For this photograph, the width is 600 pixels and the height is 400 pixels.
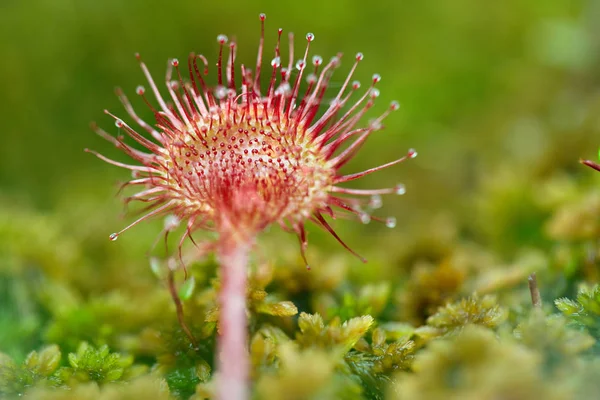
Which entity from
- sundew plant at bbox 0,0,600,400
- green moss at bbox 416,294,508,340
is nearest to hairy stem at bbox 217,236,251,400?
sundew plant at bbox 0,0,600,400

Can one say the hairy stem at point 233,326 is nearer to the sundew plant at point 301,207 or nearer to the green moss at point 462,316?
the sundew plant at point 301,207

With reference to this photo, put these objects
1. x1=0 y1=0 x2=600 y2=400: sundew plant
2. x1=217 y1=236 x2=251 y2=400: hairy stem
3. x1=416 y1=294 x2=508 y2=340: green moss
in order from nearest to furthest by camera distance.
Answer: x1=217 y1=236 x2=251 y2=400: hairy stem
x1=0 y1=0 x2=600 y2=400: sundew plant
x1=416 y1=294 x2=508 y2=340: green moss

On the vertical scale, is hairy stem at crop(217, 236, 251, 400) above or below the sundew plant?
below

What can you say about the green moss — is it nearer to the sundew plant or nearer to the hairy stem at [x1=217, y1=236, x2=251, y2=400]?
the sundew plant

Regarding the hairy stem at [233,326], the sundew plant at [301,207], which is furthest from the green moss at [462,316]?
Answer: the hairy stem at [233,326]

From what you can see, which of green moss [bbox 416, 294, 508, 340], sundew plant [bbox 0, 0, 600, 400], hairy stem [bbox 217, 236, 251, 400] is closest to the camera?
hairy stem [bbox 217, 236, 251, 400]

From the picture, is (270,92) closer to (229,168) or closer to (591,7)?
(229,168)

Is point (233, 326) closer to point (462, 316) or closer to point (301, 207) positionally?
point (301, 207)

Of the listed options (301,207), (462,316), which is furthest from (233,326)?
(462,316)
